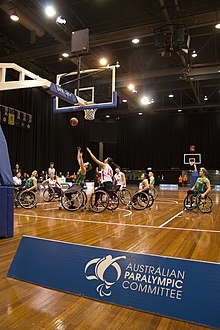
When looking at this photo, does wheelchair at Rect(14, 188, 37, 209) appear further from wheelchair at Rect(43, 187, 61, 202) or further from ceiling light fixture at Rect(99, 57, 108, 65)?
ceiling light fixture at Rect(99, 57, 108, 65)

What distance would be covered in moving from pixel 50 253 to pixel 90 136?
15385mm

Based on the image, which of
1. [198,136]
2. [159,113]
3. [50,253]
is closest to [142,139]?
[159,113]

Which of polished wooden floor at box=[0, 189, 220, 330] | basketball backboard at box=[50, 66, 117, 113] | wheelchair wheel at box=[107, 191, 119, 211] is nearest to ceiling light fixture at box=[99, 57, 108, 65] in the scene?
basketball backboard at box=[50, 66, 117, 113]

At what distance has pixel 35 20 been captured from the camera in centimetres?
743

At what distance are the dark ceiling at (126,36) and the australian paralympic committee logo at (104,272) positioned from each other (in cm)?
682

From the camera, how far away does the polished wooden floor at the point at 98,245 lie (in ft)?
5.21

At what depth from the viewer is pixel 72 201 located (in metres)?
6.32

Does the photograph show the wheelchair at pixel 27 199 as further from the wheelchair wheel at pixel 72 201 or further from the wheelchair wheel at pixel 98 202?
the wheelchair wheel at pixel 98 202

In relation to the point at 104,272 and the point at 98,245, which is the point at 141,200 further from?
the point at 104,272

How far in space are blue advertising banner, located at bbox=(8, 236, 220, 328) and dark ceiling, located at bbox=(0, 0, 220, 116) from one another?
6660 millimetres

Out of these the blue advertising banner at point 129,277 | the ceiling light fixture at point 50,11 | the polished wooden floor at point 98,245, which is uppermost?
the ceiling light fixture at point 50,11

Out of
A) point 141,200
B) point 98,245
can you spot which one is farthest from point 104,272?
point 141,200

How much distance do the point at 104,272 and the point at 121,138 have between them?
64.2 ft

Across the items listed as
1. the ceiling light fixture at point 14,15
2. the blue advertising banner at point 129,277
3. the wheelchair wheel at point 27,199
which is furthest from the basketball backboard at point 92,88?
the blue advertising banner at point 129,277
